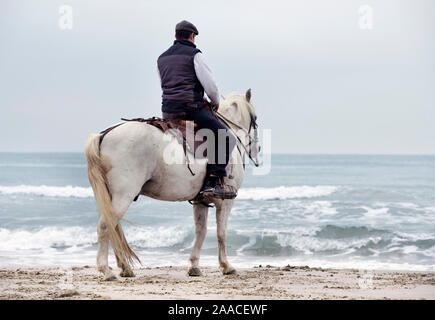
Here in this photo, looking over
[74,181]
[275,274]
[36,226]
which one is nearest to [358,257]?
[275,274]

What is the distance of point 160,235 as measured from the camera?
1444 centimetres

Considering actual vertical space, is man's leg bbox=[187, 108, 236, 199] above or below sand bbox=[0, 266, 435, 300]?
above

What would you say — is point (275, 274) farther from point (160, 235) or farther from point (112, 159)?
point (160, 235)

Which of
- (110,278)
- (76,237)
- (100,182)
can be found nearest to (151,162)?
(100,182)

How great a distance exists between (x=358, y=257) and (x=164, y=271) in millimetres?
4727

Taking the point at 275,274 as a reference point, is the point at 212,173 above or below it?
above

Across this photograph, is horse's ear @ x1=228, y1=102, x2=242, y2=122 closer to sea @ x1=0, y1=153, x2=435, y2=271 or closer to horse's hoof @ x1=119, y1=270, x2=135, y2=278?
sea @ x1=0, y1=153, x2=435, y2=271

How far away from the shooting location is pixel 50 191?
88.8ft

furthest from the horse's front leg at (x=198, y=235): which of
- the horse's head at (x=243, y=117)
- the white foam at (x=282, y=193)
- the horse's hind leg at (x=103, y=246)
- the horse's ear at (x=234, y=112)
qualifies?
the white foam at (x=282, y=193)

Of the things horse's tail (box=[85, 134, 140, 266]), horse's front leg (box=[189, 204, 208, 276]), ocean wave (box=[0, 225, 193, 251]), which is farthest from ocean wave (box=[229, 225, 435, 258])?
horse's tail (box=[85, 134, 140, 266])

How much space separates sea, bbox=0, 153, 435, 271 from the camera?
11320 mm

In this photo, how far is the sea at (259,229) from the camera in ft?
37.1

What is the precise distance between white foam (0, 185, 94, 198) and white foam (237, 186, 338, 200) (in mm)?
6033
